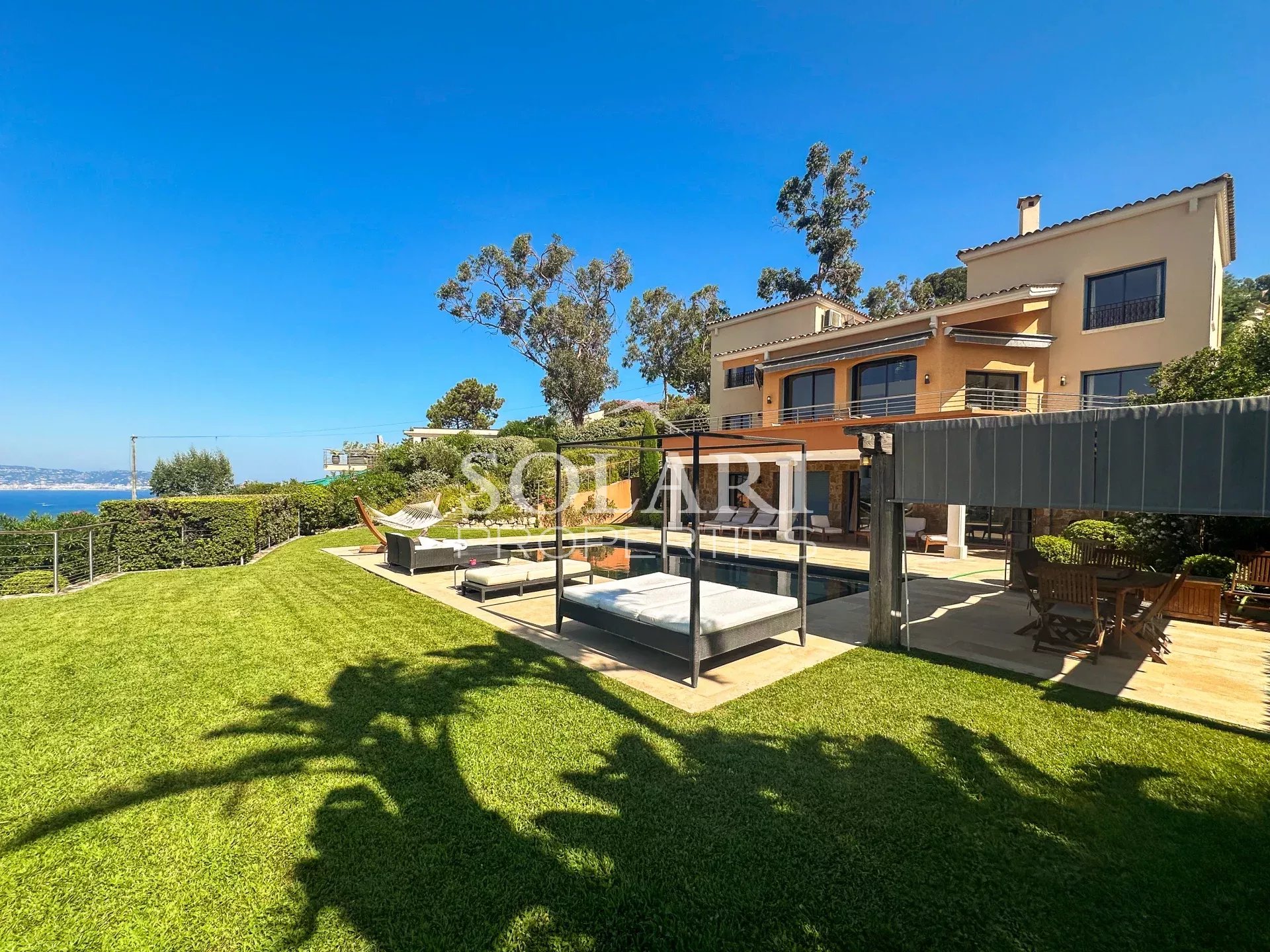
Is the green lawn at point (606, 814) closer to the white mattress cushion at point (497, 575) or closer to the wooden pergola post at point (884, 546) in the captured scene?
the wooden pergola post at point (884, 546)

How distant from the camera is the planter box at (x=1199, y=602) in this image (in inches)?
290

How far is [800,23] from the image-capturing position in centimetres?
1375

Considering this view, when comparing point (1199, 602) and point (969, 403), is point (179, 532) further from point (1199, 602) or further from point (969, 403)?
point (969, 403)

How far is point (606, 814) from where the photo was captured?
11.3 ft

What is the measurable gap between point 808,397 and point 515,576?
15.6 meters

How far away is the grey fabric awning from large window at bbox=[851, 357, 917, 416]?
11546 millimetres

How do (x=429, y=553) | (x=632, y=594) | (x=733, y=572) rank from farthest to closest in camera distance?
(x=733, y=572) → (x=429, y=553) → (x=632, y=594)

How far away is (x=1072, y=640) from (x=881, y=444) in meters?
3.52

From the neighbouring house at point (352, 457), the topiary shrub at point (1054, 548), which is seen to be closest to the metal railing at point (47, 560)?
the topiary shrub at point (1054, 548)

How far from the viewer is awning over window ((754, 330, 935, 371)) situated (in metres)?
16.9

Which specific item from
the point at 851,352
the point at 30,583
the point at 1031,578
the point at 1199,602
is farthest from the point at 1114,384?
the point at 30,583

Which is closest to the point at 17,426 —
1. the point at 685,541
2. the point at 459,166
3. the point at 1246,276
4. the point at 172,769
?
the point at 459,166

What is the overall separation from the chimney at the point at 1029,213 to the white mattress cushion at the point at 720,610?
19.0 meters

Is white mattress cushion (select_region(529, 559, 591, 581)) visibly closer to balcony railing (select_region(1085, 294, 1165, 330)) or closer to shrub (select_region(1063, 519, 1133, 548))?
shrub (select_region(1063, 519, 1133, 548))
